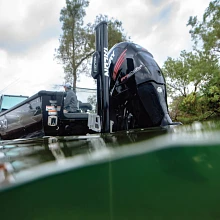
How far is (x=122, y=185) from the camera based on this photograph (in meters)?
0.76

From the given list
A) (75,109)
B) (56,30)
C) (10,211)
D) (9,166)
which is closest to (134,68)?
(75,109)

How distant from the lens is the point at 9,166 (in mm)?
853

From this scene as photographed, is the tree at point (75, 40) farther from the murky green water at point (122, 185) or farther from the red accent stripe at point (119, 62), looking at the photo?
the murky green water at point (122, 185)

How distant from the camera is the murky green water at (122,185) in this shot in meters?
0.67

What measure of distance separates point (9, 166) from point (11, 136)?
2.70 m

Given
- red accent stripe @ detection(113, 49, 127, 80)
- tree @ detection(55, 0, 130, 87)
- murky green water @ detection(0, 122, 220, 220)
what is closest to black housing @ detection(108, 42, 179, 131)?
red accent stripe @ detection(113, 49, 127, 80)

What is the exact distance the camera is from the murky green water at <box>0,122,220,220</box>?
2.21 feet

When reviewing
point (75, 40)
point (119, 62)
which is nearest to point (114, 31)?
point (75, 40)

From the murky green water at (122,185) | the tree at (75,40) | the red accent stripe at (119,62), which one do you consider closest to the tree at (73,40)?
the tree at (75,40)

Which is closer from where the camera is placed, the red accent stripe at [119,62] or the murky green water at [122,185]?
the murky green water at [122,185]

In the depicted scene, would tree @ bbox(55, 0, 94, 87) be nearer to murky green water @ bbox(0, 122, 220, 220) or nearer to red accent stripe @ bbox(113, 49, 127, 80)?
red accent stripe @ bbox(113, 49, 127, 80)

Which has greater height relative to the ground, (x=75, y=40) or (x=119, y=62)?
(x=75, y=40)

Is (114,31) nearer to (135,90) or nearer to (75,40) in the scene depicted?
(75,40)

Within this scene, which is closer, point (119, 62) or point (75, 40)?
point (119, 62)
